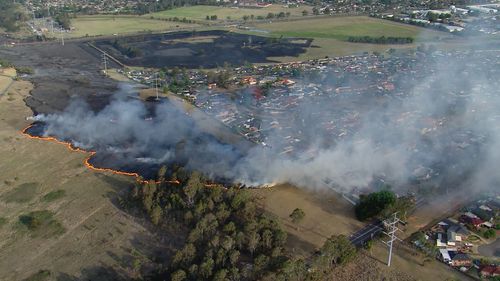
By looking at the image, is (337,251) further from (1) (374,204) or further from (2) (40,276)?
(2) (40,276)

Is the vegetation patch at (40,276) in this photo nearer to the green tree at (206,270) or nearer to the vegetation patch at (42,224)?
the vegetation patch at (42,224)

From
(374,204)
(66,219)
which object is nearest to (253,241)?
(374,204)

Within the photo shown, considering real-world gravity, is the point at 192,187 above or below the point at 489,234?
above

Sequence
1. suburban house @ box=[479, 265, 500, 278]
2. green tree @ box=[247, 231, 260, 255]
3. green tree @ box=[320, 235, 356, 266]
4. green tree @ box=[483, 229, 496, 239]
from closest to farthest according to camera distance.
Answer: green tree @ box=[320, 235, 356, 266] → suburban house @ box=[479, 265, 500, 278] → green tree @ box=[247, 231, 260, 255] → green tree @ box=[483, 229, 496, 239]

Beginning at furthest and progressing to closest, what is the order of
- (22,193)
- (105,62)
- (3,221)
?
1. (105,62)
2. (22,193)
3. (3,221)

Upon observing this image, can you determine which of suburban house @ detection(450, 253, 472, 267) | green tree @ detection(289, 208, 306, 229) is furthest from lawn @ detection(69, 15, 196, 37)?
suburban house @ detection(450, 253, 472, 267)

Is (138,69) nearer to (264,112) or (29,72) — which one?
(29,72)

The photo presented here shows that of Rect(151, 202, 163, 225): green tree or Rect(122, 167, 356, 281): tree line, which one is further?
Rect(151, 202, 163, 225): green tree

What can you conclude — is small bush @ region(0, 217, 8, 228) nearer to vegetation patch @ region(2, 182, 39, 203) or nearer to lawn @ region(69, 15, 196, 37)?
vegetation patch @ region(2, 182, 39, 203)
